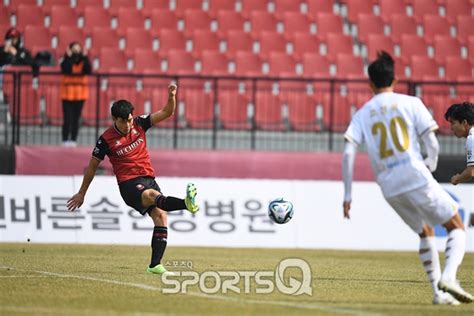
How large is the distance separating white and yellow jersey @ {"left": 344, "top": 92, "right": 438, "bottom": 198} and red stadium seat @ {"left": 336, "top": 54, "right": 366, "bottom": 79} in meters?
16.6

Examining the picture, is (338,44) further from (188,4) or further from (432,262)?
(432,262)

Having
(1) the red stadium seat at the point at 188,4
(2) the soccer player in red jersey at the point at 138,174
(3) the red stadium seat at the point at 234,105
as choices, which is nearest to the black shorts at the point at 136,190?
(2) the soccer player in red jersey at the point at 138,174

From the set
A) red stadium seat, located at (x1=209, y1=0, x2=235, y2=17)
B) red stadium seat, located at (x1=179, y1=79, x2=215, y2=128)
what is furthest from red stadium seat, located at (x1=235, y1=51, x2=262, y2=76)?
red stadium seat, located at (x1=209, y1=0, x2=235, y2=17)

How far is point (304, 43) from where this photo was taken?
91.4ft

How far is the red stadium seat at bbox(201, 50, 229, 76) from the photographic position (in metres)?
26.9

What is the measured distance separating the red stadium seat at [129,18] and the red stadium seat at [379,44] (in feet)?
18.9

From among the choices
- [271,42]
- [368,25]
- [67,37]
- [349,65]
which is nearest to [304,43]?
[271,42]

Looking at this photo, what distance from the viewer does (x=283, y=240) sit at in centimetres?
2183

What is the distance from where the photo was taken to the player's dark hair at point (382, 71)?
10.7 metres

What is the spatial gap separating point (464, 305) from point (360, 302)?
101 centimetres

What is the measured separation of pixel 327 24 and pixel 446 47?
3.12 metres

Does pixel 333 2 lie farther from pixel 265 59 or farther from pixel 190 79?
pixel 190 79

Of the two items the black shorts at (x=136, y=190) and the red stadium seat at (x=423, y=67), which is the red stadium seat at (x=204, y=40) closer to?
the red stadium seat at (x=423, y=67)

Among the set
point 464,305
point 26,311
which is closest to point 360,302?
point 464,305
